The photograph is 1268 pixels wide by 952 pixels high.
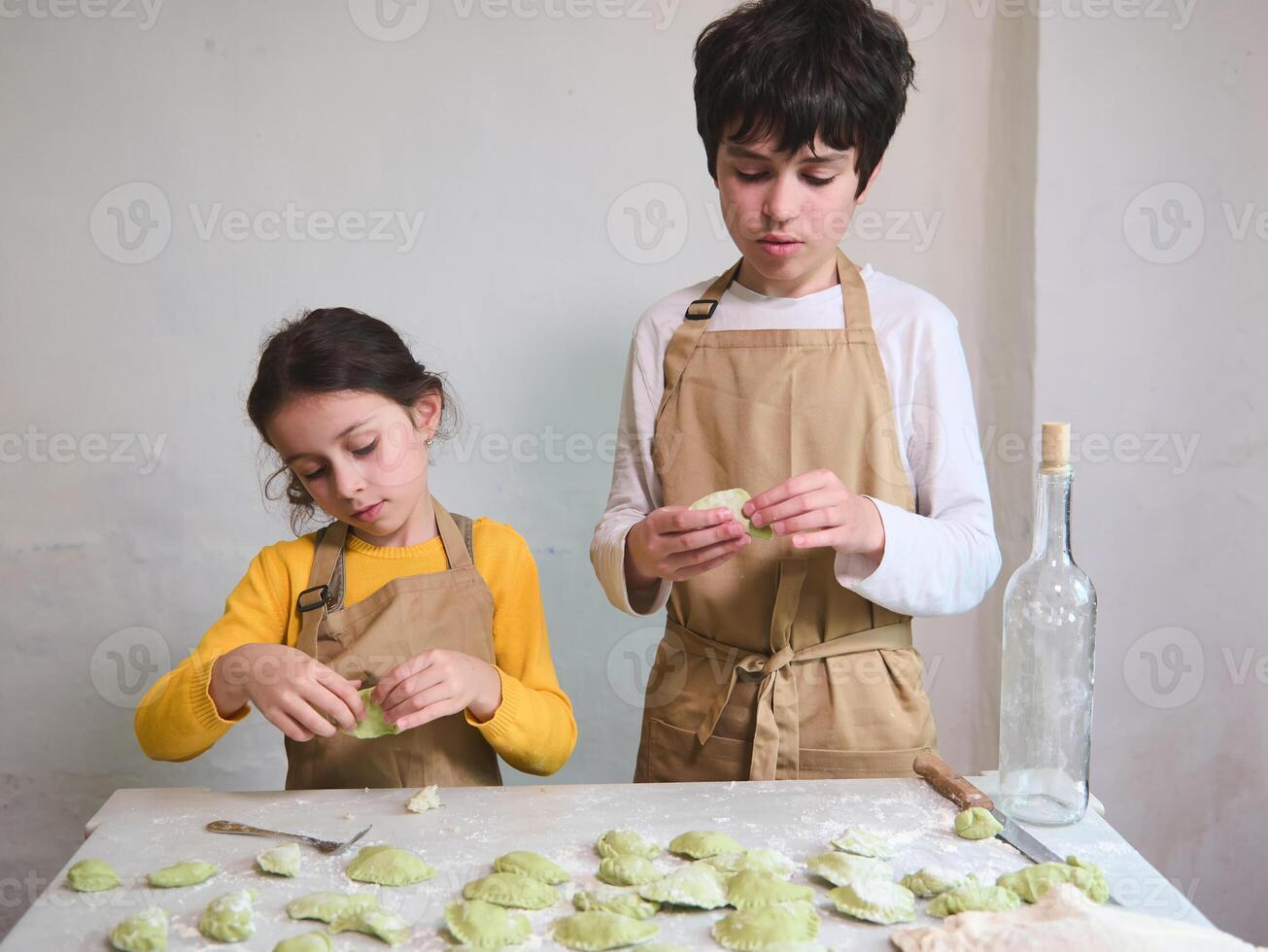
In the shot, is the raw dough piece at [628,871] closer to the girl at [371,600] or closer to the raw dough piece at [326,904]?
the raw dough piece at [326,904]

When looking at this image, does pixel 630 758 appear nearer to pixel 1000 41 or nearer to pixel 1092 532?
pixel 1092 532

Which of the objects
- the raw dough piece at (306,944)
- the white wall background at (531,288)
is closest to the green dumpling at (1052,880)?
the raw dough piece at (306,944)

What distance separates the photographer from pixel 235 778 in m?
2.33

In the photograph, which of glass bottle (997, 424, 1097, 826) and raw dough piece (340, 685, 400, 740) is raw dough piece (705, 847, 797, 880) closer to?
glass bottle (997, 424, 1097, 826)

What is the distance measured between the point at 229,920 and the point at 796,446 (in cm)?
93

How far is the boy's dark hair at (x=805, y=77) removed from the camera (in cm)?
141

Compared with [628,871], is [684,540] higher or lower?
higher

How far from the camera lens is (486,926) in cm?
94

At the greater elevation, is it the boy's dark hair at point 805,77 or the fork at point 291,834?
the boy's dark hair at point 805,77

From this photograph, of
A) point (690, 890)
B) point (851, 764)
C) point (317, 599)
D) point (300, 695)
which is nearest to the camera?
point (690, 890)

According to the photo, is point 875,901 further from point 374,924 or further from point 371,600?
point 371,600

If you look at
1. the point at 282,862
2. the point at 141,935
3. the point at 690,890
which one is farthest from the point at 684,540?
the point at 141,935

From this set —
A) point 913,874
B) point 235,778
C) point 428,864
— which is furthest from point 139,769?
point 913,874

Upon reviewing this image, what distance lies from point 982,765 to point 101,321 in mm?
2001
